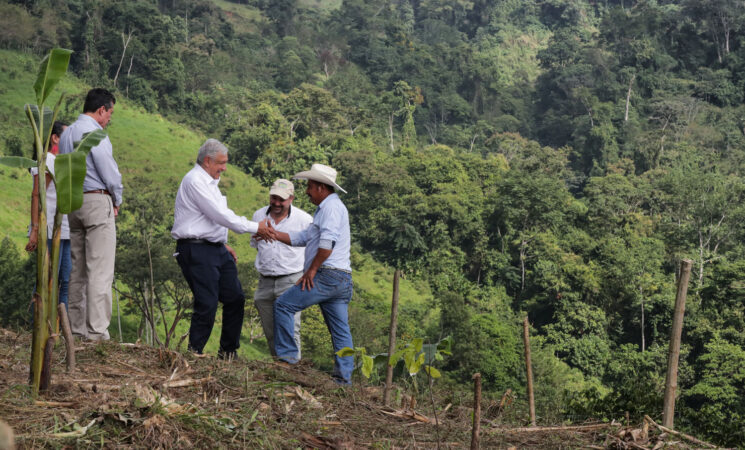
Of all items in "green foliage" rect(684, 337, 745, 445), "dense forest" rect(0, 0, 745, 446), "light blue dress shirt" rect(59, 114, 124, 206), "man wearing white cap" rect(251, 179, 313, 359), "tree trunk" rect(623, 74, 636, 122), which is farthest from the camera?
"tree trunk" rect(623, 74, 636, 122)

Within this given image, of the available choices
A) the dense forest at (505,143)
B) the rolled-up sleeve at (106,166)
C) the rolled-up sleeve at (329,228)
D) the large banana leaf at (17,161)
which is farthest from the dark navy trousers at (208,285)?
the dense forest at (505,143)

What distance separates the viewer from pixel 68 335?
110 inches

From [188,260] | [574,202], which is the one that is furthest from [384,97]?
[188,260]

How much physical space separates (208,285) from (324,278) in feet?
2.15

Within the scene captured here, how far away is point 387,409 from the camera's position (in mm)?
3117

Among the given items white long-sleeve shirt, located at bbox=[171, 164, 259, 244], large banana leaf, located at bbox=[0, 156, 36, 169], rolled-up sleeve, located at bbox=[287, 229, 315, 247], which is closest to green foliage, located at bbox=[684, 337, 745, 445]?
rolled-up sleeve, located at bbox=[287, 229, 315, 247]

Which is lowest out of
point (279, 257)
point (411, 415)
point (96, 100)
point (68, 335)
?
point (411, 415)

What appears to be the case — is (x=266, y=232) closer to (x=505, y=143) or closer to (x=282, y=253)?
(x=282, y=253)

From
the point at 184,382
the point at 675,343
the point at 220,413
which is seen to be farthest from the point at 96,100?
the point at 675,343

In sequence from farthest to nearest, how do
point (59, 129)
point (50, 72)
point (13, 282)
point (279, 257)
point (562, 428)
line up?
point (13, 282), point (279, 257), point (59, 129), point (562, 428), point (50, 72)

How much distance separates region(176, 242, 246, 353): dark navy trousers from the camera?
411 centimetres

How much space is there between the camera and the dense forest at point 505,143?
89.7 ft

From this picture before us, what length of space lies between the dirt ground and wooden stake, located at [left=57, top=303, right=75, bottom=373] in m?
0.05

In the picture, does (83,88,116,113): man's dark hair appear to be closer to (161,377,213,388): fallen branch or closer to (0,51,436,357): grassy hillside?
(161,377,213,388): fallen branch
